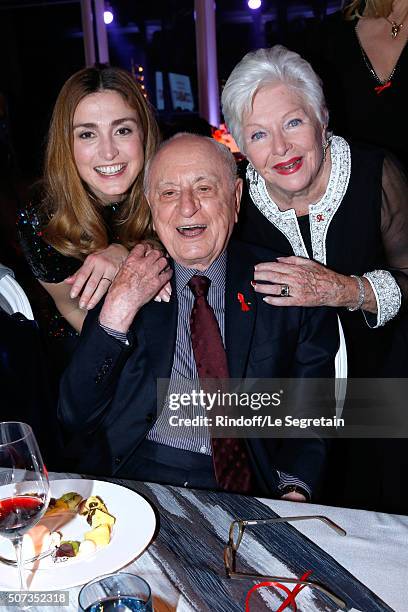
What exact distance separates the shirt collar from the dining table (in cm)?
81

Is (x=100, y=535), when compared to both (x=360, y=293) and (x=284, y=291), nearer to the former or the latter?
(x=284, y=291)

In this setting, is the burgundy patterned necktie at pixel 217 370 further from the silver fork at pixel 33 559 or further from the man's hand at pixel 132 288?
the silver fork at pixel 33 559

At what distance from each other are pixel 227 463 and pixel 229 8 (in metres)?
8.59

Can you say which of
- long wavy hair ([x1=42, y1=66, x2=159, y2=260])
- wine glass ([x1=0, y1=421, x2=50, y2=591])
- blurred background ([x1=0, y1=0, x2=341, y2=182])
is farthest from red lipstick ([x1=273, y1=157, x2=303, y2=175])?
blurred background ([x1=0, y1=0, x2=341, y2=182])

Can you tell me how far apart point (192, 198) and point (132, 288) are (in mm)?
327

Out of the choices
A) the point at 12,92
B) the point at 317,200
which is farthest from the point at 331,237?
the point at 12,92

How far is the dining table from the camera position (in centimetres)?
105

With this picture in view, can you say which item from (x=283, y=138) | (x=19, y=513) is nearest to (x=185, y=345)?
(x=283, y=138)

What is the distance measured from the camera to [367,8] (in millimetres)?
2418

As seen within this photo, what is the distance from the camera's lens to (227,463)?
5.98 ft

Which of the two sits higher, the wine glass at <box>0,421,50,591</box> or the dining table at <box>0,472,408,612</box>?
the wine glass at <box>0,421,50,591</box>

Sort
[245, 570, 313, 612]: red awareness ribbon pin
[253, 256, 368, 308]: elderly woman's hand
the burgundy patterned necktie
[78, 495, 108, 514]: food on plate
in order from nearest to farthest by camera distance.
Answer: [245, 570, 313, 612]: red awareness ribbon pin → [78, 495, 108, 514]: food on plate → the burgundy patterned necktie → [253, 256, 368, 308]: elderly woman's hand

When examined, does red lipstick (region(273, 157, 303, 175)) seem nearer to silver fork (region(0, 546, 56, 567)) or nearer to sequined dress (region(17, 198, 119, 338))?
sequined dress (region(17, 198, 119, 338))

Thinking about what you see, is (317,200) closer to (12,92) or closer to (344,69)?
(344,69)
